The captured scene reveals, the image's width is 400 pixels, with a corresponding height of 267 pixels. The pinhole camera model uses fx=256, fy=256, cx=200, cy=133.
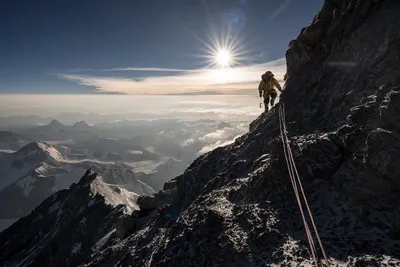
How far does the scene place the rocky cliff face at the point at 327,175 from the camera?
1297 centimetres

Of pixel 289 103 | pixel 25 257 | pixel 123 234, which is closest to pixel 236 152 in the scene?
pixel 289 103

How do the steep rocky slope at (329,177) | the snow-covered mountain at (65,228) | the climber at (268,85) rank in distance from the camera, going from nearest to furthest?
the steep rocky slope at (329,177)
the climber at (268,85)
the snow-covered mountain at (65,228)

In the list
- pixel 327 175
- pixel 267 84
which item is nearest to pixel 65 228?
pixel 267 84

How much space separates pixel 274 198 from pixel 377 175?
6.40m

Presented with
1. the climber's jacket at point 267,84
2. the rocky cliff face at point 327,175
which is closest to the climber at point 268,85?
the climber's jacket at point 267,84

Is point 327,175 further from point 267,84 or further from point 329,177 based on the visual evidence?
point 267,84

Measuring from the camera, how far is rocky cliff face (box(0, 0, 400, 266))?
13.0 meters

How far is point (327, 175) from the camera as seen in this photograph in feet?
54.3

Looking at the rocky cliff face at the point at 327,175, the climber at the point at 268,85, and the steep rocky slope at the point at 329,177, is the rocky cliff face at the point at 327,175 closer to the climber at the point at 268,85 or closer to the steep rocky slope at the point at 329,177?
the steep rocky slope at the point at 329,177

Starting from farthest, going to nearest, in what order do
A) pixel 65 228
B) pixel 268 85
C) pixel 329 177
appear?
1. pixel 65 228
2. pixel 268 85
3. pixel 329 177

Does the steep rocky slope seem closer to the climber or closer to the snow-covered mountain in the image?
the climber

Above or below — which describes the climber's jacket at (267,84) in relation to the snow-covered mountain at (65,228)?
above

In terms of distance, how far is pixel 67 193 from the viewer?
458 ft

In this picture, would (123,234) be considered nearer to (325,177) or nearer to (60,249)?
(325,177)
